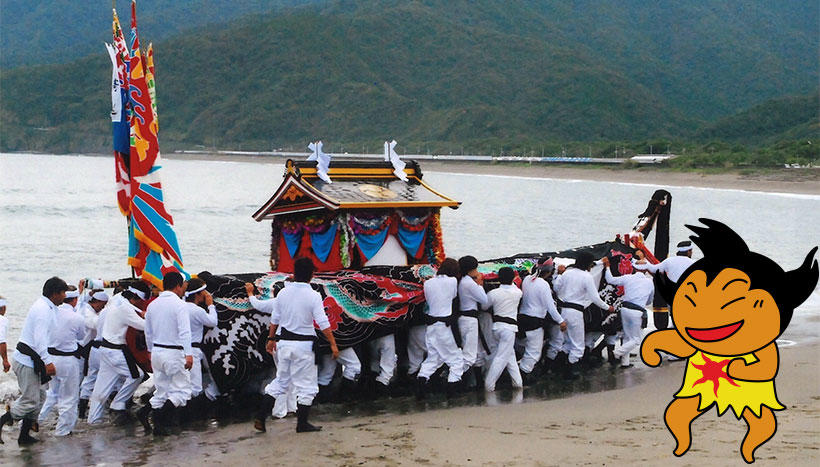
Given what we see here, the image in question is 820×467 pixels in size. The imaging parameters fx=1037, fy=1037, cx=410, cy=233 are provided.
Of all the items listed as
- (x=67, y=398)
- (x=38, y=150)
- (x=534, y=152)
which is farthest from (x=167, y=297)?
(x=38, y=150)

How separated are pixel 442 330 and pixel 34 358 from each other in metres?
3.95

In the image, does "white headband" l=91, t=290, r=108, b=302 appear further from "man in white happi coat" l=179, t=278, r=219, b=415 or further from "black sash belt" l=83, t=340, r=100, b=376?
"man in white happi coat" l=179, t=278, r=219, b=415

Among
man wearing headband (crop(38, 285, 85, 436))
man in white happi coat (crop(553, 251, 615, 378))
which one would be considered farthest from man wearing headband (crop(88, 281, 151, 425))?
man in white happi coat (crop(553, 251, 615, 378))

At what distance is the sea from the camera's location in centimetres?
2895

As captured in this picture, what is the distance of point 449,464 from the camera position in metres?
7.78

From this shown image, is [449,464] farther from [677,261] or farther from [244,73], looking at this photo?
[244,73]

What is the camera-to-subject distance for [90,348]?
33.9 feet

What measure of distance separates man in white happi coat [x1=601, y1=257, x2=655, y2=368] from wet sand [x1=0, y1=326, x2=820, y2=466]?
0.94m

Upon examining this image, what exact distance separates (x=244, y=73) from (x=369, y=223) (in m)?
159

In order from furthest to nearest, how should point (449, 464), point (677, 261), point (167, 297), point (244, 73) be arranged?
point (244, 73)
point (677, 261)
point (167, 297)
point (449, 464)

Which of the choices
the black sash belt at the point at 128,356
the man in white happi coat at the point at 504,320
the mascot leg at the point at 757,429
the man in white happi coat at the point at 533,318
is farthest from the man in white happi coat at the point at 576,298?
the black sash belt at the point at 128,356

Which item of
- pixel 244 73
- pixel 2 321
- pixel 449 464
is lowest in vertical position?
pixel 449 464

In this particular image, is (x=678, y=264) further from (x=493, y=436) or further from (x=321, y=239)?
(x=321, y=239)

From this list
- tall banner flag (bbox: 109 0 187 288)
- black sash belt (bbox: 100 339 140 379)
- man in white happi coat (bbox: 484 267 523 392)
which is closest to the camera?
black sash belt (bbox: 100 339 140 379)
